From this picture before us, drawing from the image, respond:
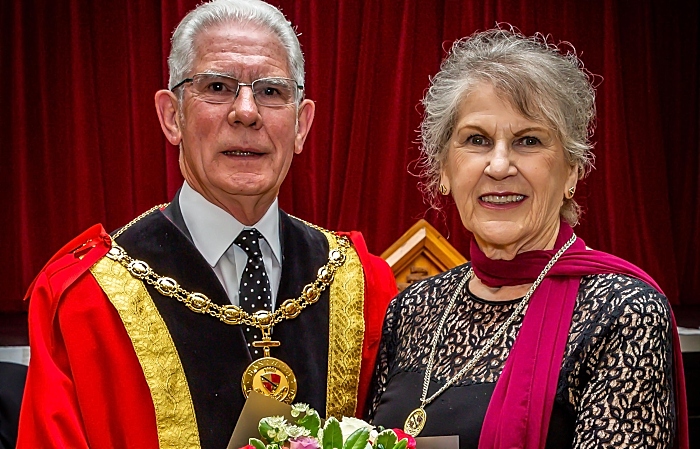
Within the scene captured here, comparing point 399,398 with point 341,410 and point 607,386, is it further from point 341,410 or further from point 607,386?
point 607,386

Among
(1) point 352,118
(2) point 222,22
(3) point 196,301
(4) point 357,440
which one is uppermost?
(2) point 222,22

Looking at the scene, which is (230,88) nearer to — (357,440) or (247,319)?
(247,319)

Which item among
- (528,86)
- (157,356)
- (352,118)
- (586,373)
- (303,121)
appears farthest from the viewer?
(352,118)

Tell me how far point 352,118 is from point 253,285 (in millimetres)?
2322

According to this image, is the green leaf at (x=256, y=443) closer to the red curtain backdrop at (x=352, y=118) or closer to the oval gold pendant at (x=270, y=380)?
the oval gold pendant at (x=270, y=380)

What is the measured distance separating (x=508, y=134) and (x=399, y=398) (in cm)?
59

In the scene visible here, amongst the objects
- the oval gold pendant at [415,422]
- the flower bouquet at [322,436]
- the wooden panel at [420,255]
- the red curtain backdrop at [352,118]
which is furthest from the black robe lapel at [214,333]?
the red curtain backdrop at [352,118]

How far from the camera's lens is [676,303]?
4.87m

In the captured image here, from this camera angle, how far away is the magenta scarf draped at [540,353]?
5.75 ft

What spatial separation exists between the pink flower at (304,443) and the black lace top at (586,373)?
0.38 metres

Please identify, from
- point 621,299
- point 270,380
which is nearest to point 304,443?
point 270,380

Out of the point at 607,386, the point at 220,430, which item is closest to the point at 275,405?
the point at 220,430

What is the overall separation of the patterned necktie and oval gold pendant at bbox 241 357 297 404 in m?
0.03

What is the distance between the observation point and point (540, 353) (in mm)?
1796
